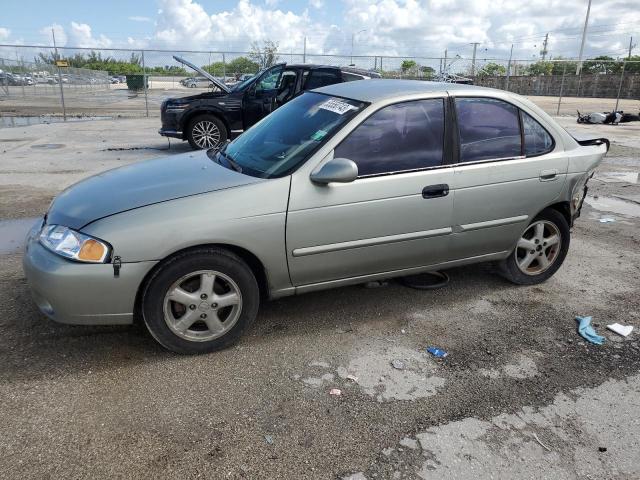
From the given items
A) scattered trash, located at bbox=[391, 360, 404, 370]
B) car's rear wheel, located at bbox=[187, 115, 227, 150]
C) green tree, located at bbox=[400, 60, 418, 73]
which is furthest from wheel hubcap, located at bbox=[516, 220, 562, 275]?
green tree, located at bbox=[400, 60, 418, 73]

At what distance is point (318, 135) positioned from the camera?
3611mm

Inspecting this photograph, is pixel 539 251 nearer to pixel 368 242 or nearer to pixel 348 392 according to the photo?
pixel 368 242

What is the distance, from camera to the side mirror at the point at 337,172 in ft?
10.7

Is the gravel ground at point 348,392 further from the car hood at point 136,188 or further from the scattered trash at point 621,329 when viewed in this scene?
the car hood at point 136,188

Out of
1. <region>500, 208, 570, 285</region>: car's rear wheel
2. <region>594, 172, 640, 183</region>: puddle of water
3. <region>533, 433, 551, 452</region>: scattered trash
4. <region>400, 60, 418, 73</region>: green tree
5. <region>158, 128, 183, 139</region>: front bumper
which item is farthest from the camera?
<region>400, 60, 418, 73</region>: green tree

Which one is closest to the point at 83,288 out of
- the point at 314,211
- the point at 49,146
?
the point at 314,211

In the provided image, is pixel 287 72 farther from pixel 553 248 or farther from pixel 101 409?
pixel 101 409

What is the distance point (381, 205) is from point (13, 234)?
163 inches

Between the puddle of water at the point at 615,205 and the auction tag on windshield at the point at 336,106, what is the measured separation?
16.4ft

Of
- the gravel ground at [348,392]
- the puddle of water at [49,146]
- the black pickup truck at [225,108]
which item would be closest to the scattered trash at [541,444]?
the gravel ground at [348,392]

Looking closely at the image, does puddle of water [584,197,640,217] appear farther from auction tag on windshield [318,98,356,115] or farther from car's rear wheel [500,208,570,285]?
auction tag on windshield [318,98,356,115]

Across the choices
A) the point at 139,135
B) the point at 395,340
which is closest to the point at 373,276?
the point at 395,340

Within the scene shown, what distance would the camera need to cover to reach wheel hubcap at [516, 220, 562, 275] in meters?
4.37

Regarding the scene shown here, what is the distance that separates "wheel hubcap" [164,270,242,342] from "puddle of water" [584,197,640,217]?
19.4 ft
